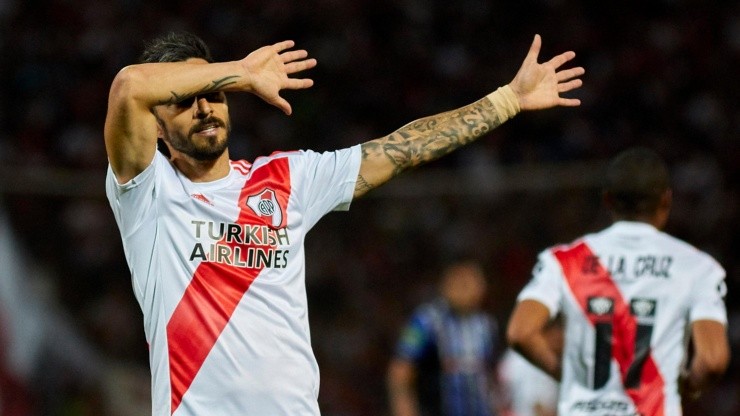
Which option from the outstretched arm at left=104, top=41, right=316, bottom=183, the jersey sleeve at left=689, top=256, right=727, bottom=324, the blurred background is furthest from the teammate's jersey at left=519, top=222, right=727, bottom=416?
the blurred background

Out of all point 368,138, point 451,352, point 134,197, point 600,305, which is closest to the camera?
point 134,197

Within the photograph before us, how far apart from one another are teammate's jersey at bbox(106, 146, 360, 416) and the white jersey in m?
4.40

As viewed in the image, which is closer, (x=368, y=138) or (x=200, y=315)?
(x=200, y=315)

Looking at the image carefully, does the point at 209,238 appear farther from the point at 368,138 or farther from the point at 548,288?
the point at 368,138

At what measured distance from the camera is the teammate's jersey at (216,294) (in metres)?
4.10

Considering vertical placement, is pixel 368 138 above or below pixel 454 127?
above

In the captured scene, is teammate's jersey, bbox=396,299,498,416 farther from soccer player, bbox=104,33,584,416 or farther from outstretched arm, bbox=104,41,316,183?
outstretched arm, bbox=104,41,316,183

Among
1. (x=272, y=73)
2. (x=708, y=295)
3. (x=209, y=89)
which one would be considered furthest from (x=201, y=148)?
(x=708, y=295)

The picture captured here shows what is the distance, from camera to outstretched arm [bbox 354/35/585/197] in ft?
14.7

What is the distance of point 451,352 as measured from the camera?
931 centimetres

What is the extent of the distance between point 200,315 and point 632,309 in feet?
7.07

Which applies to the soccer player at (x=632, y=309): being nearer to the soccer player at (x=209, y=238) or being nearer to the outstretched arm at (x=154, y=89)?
the soccer player at (x=209, y=238)

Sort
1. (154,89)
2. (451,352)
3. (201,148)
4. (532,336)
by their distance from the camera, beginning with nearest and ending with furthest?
(154,89), (201,148), (532,336), (451,352)

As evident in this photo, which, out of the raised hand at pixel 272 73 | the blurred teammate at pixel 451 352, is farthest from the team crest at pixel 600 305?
the blurred teammate at pixel 451 352
